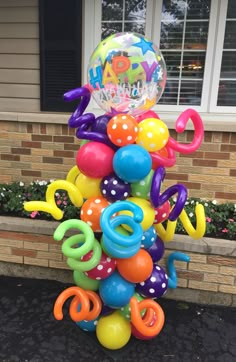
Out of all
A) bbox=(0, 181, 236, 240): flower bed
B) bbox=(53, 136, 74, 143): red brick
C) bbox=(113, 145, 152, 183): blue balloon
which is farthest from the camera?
bbox=(53, 136, 74, 143): red brick

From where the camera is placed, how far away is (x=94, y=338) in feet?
7.51

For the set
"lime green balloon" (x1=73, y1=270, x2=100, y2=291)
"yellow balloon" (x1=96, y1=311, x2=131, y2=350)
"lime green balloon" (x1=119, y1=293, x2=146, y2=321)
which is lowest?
"yellow balloon" (x1=96, y1=311, x2=131, y2=350)

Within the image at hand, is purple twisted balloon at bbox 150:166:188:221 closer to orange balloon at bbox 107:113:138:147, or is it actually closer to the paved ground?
orange balloon at bbox 107:113:138:147

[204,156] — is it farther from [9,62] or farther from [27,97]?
[9,62]

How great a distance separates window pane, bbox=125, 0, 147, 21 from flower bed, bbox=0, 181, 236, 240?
1743mm

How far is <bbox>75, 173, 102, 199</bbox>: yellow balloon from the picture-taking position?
1986mm

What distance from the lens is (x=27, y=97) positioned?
11.1ft

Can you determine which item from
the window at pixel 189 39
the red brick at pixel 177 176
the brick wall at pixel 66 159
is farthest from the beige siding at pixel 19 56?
the red brick at pixel 177 176

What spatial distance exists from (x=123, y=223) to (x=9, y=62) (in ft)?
7.66

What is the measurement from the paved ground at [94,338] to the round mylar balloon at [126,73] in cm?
149

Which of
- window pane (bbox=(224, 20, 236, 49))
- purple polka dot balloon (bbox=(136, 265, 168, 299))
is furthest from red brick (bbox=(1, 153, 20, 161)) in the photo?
window pane (bbox=(224, 20, 236, 49))

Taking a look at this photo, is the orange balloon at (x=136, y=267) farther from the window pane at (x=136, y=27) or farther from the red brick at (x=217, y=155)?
the window pane at (x=136, y=27)

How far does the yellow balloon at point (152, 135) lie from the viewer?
1.83 meters

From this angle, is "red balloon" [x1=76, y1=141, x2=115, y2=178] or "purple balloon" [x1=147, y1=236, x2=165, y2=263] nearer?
"red balloon" [x1=76, y1=141, x2=115, y2=178]
